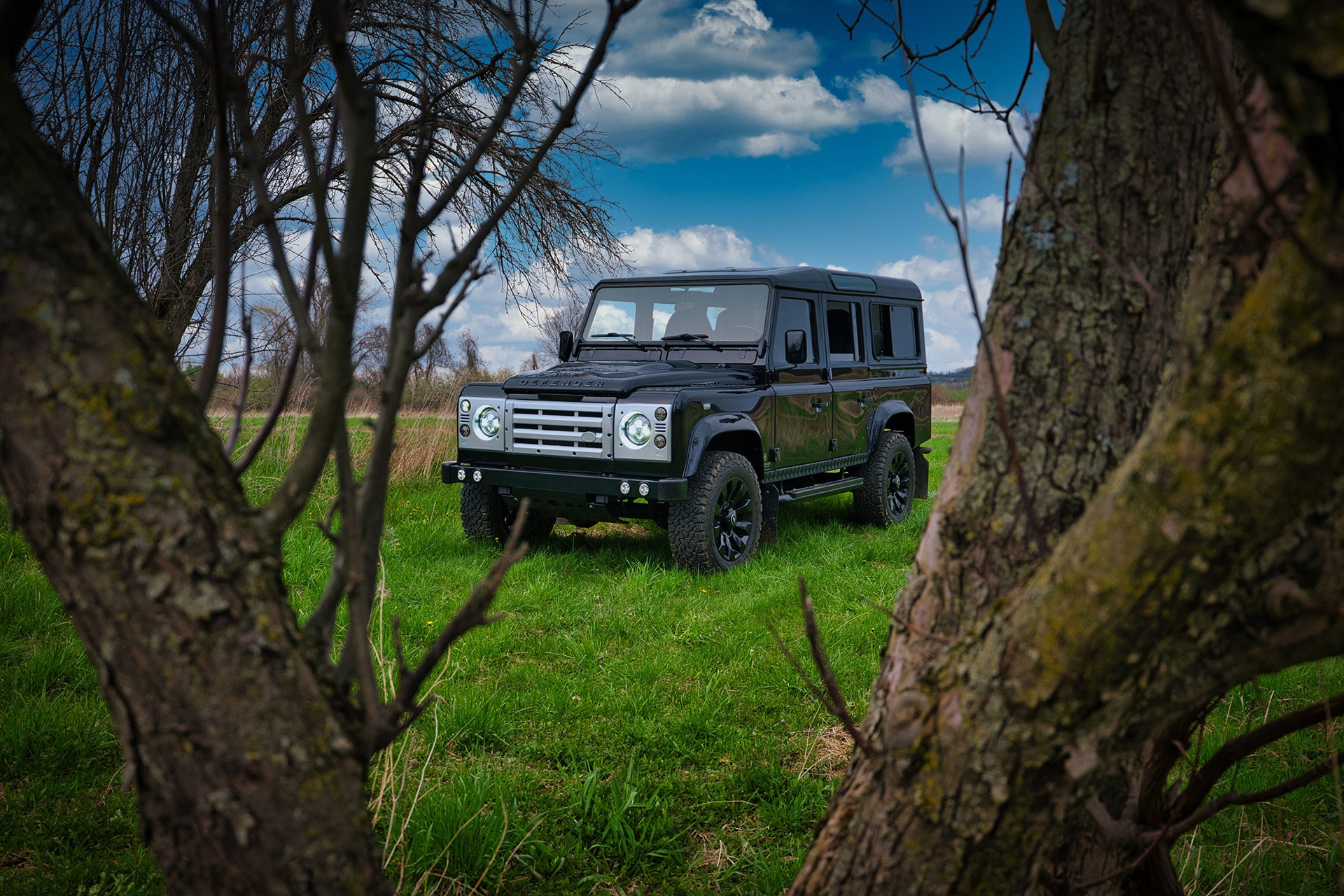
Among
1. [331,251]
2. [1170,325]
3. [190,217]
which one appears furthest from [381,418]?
[190,217]

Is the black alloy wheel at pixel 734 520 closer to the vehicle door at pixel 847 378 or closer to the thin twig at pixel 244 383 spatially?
the vehicle door at pixel 847 378

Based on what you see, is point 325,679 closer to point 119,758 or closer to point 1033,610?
point 1033,610

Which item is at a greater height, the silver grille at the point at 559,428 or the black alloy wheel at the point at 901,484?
the silver grille at the point at 559,428

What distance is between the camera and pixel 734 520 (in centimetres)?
598

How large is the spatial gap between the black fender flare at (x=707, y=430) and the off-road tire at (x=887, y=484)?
7.13ft

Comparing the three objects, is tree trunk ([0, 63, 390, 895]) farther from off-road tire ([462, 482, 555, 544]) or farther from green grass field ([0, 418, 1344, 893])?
off-road tire ([462, 482, 555, 544])

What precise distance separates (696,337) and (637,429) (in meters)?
1.46

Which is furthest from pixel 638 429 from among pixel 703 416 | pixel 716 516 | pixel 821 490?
pixel 821 490

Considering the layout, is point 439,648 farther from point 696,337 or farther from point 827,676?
point 696,337

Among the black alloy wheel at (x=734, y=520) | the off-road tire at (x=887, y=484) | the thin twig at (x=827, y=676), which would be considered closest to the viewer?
the thin twig at (x=827, y=676)

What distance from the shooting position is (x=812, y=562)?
627 cm

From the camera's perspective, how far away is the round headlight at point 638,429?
536 centimetres

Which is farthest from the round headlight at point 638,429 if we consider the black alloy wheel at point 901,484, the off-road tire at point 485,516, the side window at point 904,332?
the side window at point 904,332

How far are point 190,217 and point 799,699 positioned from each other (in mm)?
4537
